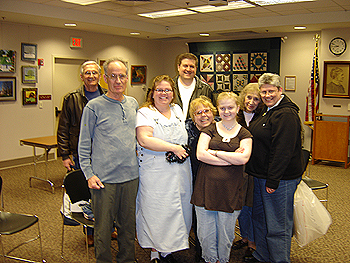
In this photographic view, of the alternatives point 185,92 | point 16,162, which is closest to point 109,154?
point 185,92

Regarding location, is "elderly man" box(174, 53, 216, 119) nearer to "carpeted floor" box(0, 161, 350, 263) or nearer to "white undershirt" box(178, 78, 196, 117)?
"white undershirt" box(178, 78, 196, 117)

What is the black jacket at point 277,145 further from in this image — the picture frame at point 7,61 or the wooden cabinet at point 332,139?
the picture frame at point 7,61

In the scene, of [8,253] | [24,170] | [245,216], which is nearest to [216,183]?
[245,216]

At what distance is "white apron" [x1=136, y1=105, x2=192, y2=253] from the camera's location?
2.53 m

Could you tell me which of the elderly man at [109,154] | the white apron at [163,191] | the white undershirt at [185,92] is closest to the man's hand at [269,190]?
the white apron at [163,191]

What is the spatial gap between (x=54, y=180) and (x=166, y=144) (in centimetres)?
358

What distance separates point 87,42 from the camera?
7.49m

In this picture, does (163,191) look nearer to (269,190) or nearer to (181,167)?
(181,167)

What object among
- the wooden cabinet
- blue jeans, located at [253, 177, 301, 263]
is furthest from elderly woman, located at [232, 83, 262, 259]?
the wooden cabinet

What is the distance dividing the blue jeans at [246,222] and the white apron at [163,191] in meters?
0.65

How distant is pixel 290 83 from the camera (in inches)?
300

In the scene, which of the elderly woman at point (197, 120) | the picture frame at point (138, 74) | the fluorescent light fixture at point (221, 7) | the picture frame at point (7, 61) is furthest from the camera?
the picture frame at point (138, 74)

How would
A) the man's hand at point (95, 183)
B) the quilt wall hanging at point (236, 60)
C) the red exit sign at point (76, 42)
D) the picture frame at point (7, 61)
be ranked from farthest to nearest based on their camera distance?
the quilt wall hanging at point (236, 60)
the red exit sign at point (76, 42)
the picture frame at point (7, 61)
the man's hand at point (95, 183)

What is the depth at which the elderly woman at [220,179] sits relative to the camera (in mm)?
2430
